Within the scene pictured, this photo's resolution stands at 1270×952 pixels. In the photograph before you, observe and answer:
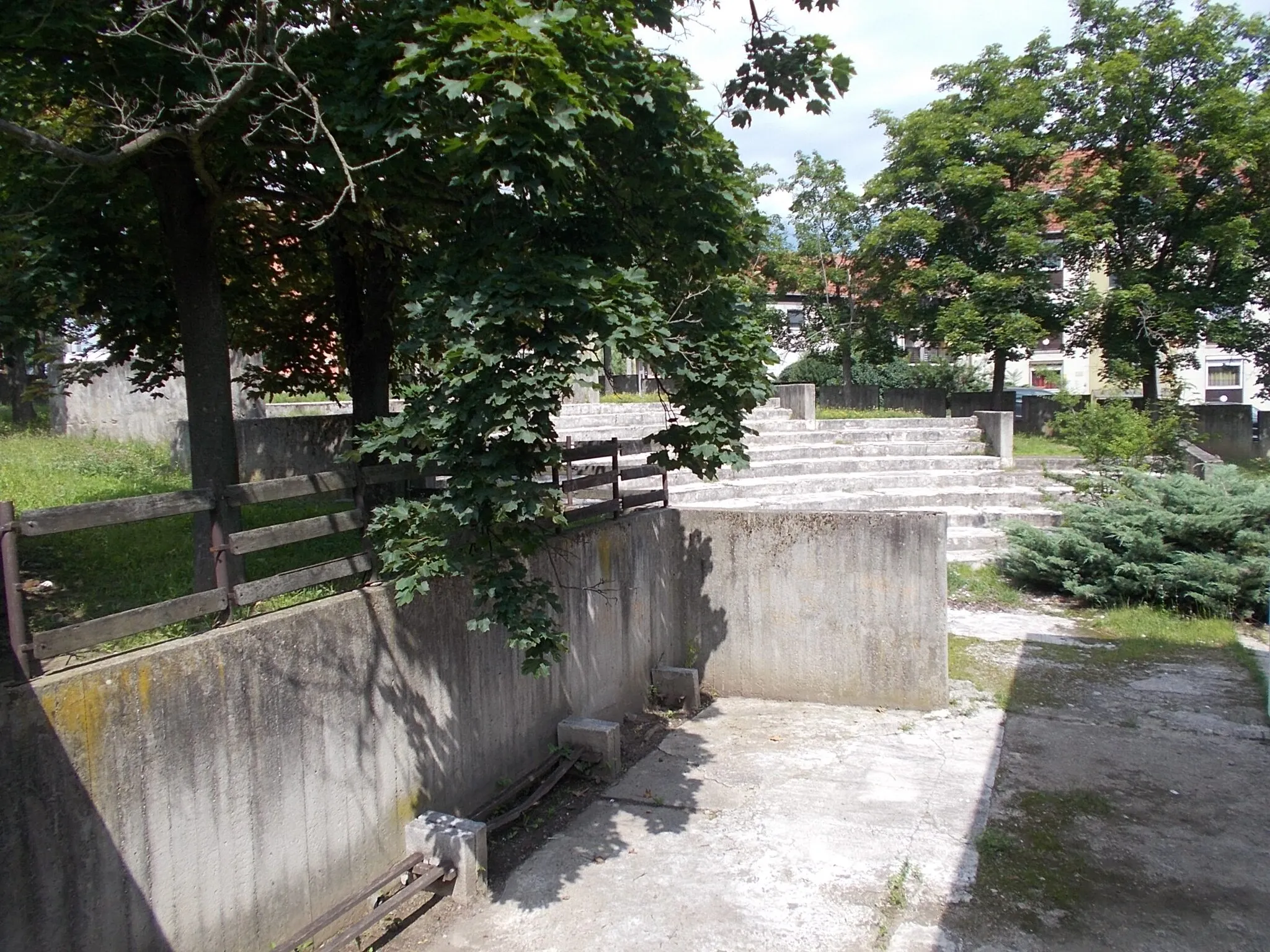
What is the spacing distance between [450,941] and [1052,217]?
72.7 ft

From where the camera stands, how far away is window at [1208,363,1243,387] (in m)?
36.2

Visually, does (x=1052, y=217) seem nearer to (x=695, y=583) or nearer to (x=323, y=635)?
(x=695, y=583)

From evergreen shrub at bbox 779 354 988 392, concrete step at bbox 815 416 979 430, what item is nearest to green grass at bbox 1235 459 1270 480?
concrete step at bbox 815 416 979 430

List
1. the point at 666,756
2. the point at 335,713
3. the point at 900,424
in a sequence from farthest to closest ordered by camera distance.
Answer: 1. the point at 900,424
2. the point at 666,756
3. the point at 335,713

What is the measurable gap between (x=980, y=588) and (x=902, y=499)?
2670mm

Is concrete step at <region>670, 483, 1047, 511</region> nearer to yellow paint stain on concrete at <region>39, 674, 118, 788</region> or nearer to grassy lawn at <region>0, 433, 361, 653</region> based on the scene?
grassy lawn at <region>0, 433, 361, 653</region>

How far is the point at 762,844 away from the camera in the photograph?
5.25 m

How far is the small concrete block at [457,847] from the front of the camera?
468cm

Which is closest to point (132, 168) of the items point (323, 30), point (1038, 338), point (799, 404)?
point (323, 30)

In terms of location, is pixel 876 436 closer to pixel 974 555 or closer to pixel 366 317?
Answer: pixel 974 555

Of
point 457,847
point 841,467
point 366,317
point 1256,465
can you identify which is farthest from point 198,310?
point 1256,465

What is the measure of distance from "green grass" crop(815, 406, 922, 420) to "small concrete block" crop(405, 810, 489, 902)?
1544cm

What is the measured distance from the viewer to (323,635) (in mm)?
4426

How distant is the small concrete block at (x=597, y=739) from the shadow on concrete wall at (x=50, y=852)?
10.4 ft
